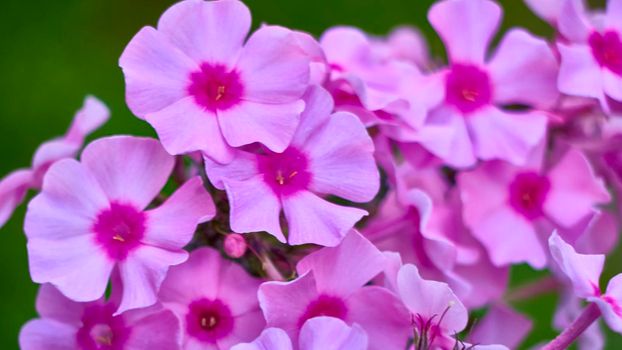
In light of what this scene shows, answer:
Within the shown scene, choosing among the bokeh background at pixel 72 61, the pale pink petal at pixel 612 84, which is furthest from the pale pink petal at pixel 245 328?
the bokeh background at pixel 72 61

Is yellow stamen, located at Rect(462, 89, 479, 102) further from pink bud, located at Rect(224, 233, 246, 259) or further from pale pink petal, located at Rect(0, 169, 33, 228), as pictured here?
pale pink petal, located at Rect(0, 169, 33, 228)

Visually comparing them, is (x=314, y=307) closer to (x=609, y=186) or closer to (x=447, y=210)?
(x=447, y=210)

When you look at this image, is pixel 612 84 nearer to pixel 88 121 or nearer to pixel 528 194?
pixel 528 194

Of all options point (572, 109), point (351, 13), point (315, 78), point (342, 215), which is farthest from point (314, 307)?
point (351, 13)

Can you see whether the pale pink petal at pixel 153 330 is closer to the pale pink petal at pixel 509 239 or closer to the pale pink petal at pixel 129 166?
the pale pink petal at pixel 129 166

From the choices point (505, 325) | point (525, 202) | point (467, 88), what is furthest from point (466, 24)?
point (505, 325)

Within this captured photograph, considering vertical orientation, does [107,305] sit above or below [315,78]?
below

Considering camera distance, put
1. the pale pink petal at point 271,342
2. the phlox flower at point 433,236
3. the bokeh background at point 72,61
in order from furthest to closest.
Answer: the bokeh background at point 72,61
the phlox flower at point 433,236
the pale pink petal at point 271,342
